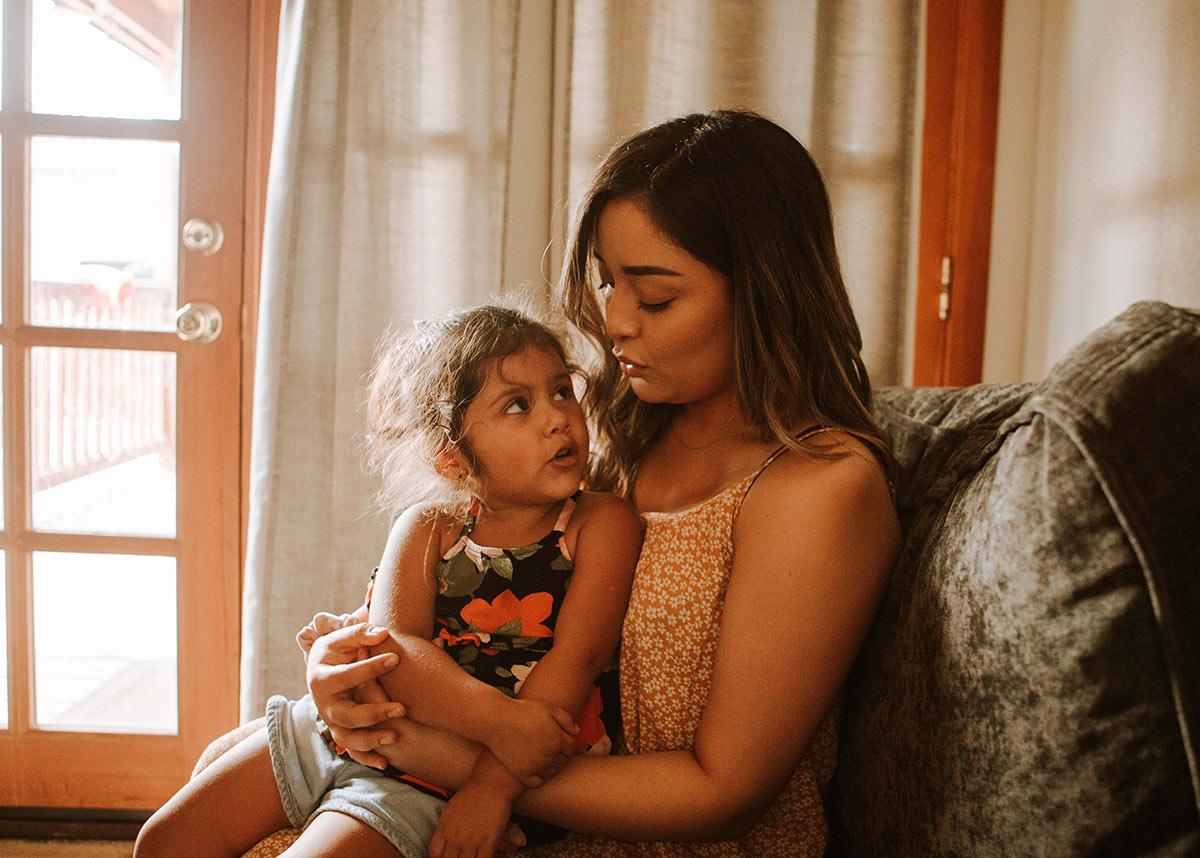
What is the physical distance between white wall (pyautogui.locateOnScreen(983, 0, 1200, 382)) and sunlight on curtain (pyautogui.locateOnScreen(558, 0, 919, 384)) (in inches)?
10.2

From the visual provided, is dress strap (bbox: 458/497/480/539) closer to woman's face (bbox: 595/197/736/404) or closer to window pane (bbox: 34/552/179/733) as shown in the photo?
woman's face (bbox: 595/197/736/404)

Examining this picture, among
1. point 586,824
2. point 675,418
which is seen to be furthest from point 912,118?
point 586,824

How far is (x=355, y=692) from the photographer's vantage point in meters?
1.03

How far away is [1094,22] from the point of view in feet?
5.02

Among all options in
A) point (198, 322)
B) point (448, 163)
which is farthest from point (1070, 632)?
point (198, 322)

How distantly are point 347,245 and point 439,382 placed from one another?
32.1 inches

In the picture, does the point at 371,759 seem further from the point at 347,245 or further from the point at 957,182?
the point at 957,182

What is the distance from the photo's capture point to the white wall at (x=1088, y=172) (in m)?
1.19

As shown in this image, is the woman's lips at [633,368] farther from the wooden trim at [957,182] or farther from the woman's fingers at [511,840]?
the wooden trim at [957,182]

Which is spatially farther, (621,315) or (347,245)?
(347,245)

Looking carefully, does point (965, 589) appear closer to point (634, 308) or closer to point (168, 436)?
point (634, 308)

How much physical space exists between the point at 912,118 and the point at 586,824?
60.4 inches

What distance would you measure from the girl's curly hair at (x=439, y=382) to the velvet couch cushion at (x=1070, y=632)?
23.6 inches

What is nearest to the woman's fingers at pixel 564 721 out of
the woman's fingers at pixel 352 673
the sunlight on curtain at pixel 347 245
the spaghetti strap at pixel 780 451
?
the woman's fingers at pixel 352 673
